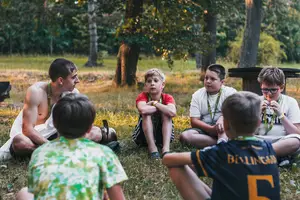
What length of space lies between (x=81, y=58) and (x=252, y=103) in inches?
945

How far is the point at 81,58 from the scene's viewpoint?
2598 centimetres

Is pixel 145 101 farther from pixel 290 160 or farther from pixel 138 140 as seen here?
pixel 290 160

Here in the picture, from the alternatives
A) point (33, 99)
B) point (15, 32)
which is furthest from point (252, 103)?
point (15, 32)

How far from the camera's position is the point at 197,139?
5.16 metres

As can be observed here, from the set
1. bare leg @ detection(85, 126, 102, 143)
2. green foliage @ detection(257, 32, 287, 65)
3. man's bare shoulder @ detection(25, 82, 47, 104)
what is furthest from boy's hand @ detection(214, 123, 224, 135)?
green foliage @ detection(257, 32, 287, 65)

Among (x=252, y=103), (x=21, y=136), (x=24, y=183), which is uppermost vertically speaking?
(x=252, y=103)

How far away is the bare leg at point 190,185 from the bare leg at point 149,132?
198 centimetres

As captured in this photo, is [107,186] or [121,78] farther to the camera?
[121,78]

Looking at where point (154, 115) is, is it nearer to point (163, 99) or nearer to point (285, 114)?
point (163, 99)

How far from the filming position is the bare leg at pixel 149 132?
4.84 m

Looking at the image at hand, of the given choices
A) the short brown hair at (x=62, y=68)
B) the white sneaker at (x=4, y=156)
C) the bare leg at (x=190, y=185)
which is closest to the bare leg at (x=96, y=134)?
the short brown hair at (x=62, y=68)

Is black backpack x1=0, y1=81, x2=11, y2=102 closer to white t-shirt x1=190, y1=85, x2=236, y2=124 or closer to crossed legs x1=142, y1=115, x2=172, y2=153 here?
crossed legs x1=142, y1=115, x2=172, y2=153

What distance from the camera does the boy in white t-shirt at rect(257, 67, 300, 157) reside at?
4.40m

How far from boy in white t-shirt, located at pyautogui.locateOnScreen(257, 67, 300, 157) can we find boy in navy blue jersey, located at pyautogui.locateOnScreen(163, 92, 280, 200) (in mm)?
1923
